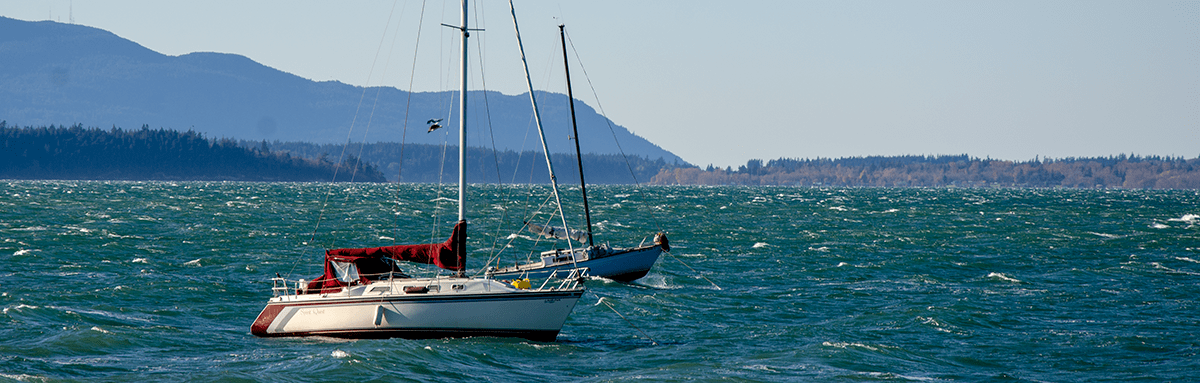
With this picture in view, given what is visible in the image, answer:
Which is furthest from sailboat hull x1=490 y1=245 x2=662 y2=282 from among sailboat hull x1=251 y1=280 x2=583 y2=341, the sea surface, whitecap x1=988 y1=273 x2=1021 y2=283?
whitecap x1=988 y1=273 x2=1021 y2=283

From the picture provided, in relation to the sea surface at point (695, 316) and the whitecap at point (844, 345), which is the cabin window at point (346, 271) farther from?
the whitecap at point (844, 345)

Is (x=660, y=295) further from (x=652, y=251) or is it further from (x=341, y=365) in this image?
(x=341, y=365)

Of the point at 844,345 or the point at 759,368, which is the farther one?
the point at 844,345

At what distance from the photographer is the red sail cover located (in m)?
23.6

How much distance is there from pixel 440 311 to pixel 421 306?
42cm

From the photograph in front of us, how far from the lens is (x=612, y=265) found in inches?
1431

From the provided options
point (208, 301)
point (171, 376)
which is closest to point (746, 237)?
point (208, 301)

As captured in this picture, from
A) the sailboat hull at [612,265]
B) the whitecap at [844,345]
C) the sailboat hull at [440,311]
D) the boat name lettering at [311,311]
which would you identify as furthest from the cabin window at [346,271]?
the sailboat hull at [612,265]

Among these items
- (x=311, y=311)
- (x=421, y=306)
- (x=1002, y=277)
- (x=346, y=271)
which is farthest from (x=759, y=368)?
(x=1002, y=277)

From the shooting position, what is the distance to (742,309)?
30.2m

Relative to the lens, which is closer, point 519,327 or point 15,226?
point 519,327

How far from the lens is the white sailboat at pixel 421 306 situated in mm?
21828

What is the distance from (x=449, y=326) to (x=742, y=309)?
11.0m

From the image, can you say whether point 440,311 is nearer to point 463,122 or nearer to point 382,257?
point 382,257
